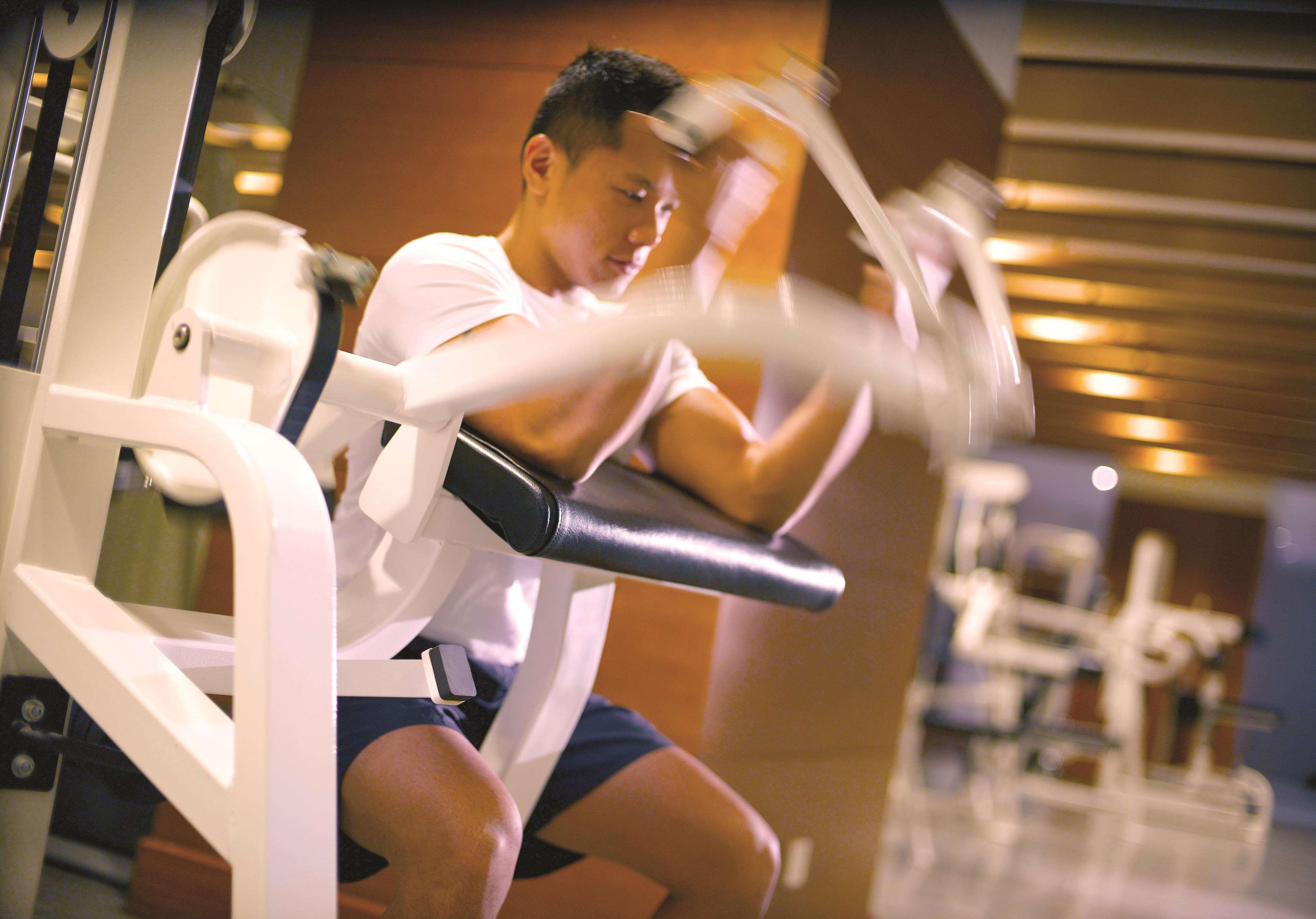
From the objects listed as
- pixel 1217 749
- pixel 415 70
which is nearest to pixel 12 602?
pixel 415 70

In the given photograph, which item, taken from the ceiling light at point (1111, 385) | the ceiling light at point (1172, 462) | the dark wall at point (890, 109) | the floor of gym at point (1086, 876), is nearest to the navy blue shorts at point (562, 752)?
the dark wall at point (890, 109)

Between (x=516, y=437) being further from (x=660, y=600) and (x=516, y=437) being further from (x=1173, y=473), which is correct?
(x=1173, y=473)

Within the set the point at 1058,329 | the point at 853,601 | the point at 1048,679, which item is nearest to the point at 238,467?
the point at 853,601

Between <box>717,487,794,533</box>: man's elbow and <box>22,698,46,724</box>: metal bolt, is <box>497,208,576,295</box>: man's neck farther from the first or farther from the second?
<box>22,698,46,724</box>: metal bolt

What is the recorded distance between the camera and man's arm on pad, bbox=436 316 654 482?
0.85m

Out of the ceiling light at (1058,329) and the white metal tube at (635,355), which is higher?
the ceiling light at (1058,329)

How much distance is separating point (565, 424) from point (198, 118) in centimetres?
39

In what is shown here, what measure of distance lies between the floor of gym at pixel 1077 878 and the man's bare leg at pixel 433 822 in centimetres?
117

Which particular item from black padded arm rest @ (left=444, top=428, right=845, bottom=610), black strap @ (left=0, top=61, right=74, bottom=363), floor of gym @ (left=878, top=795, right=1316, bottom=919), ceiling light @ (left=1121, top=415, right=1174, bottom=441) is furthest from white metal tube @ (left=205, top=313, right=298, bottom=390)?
ceiling light @ (left=1121, top=415, right=1174, bottom=441)

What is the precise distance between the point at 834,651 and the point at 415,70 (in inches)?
53.7

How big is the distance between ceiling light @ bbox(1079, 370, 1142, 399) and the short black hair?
7251 millimetres

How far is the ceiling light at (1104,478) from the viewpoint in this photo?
11.0 meters

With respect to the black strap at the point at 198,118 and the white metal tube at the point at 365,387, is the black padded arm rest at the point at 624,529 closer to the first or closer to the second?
the white metal tube at the point at 365,387

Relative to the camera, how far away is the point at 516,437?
2.81ft
